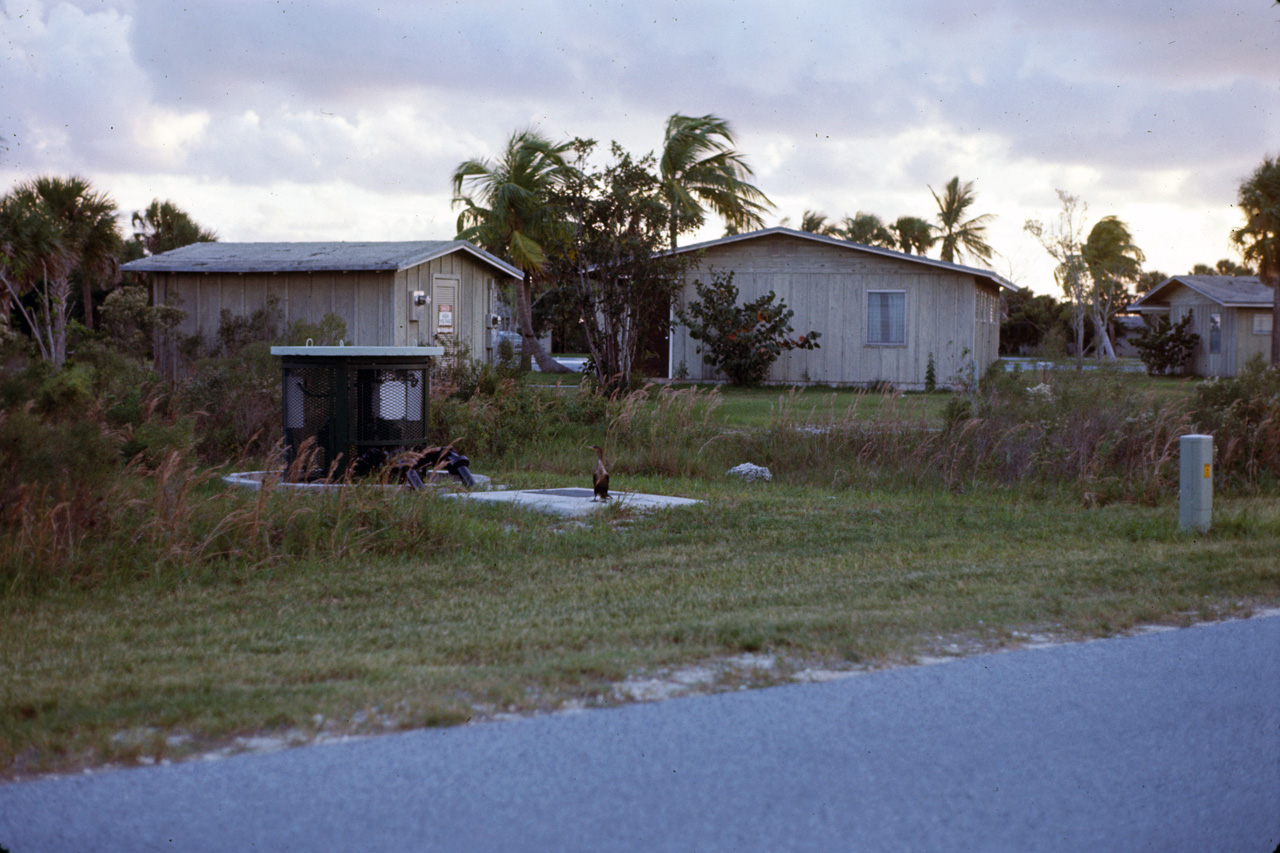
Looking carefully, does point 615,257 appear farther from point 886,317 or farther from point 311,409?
point 311,409

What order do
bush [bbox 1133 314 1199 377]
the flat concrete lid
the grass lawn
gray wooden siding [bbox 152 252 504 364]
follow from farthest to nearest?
bush [bbox 1133 314 1199 377] < gray wooden siding [bbox 152 252 504 364] < the flat concrete lid < the grass lawn

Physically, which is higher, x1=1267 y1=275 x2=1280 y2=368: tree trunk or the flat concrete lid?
x1=1267 y1=275 x2=1280 y2=368: tree trunk

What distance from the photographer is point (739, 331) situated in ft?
87.3

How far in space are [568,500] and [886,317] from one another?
1842cm

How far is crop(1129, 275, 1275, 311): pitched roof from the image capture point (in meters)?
39.8

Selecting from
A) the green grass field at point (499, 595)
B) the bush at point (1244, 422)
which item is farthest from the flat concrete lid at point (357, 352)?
the bush at point (1244, 422)

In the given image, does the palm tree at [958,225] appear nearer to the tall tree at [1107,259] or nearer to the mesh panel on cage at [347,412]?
the tall tree at [1107,259]

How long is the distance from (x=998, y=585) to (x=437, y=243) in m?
19.9

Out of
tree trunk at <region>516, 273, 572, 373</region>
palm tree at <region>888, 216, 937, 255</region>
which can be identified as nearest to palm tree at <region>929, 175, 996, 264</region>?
palm tree at <region>888, 216, 937, 255</region>

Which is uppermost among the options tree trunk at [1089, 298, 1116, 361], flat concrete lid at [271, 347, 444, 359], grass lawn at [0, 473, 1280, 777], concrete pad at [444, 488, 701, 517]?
tree trunk at [1089, 298, 1116, 361]

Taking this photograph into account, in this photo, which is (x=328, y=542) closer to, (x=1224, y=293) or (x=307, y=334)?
(x=307, y=334)

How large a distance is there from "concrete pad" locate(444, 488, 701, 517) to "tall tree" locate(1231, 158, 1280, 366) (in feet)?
108

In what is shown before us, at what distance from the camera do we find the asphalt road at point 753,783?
3.71 meters

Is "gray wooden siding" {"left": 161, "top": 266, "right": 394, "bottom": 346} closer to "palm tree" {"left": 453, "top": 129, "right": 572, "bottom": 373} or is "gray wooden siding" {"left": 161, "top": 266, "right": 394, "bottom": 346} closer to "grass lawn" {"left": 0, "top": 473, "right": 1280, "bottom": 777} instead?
"palm tree" {"left": 453, "top": 129, "right": 572, "bottom": 373}
